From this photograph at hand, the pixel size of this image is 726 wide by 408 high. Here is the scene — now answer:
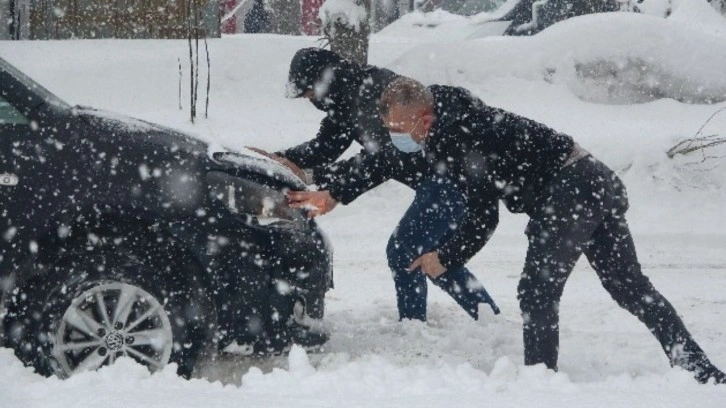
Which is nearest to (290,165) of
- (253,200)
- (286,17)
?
(253,200)

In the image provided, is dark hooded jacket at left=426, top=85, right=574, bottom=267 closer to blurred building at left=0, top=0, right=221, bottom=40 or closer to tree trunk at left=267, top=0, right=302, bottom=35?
blurred building at left=0, top=0, right=221, bottom=40

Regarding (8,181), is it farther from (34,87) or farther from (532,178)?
(532,178)

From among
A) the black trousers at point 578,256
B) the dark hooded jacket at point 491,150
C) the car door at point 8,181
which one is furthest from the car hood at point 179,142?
the black trousers at point 578,256

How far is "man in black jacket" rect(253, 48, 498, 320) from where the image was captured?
15.6 feet

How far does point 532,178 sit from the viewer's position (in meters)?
4.12

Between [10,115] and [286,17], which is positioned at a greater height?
[10,115]

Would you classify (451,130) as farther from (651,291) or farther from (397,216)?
(397,216)

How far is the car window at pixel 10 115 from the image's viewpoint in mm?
3951

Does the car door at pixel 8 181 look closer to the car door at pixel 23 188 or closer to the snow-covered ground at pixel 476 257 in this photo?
the car door at pixel 23 188

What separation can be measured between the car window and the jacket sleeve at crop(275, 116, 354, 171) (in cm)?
194

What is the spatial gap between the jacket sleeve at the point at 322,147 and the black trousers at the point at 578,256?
1.73m

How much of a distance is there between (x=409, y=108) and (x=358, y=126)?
1.05m

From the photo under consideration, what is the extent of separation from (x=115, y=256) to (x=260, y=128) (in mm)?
7439

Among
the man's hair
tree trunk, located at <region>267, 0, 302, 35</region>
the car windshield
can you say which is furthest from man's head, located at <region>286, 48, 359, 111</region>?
tree trunk, located at <region>267, 0, 302, 35</region>
